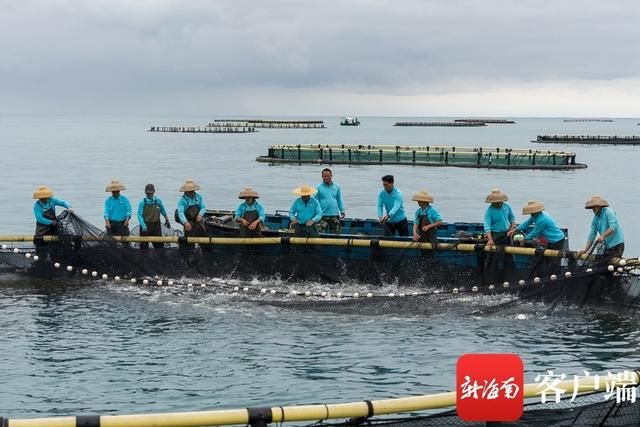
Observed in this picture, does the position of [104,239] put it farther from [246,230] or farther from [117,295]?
[246,230]

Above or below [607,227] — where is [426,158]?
above

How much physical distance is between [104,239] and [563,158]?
6468 cm

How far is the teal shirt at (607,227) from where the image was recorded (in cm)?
1568

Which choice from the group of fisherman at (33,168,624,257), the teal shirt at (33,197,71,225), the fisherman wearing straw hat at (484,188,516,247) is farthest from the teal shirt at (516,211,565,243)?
the teal shirt at (33,197,71,225)

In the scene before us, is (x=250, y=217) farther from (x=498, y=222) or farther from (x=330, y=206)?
(x=498, y=222)

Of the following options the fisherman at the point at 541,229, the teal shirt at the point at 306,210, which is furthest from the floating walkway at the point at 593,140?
the fisherman at the point at 541,229

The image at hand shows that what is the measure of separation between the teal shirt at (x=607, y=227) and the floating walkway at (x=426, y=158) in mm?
61858

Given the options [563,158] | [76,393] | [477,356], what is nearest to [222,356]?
[76,393]

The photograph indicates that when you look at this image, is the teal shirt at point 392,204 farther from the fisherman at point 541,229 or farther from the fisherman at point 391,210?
the fisherman at point 541,229

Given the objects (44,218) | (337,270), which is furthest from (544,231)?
(44,218)

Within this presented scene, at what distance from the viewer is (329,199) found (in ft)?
65.4

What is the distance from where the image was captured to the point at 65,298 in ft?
62.0

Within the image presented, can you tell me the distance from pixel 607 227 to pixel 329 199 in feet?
21.0

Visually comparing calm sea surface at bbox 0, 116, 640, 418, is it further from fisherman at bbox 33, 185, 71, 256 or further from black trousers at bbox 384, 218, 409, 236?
black trousers at bbox 384, 218, 409, 236
